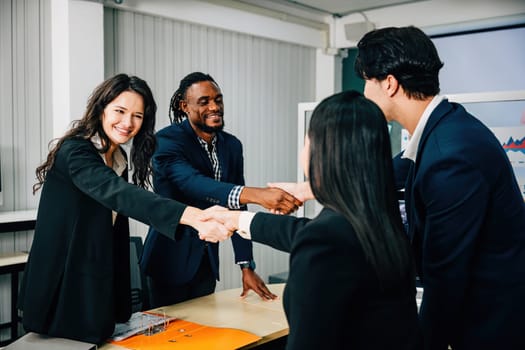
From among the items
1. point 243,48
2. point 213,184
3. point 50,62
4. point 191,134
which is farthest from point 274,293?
point 243,48

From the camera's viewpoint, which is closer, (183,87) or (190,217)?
(190,217)

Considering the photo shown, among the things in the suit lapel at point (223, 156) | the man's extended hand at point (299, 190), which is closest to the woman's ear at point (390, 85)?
the man's extended hand at point (299, 190)

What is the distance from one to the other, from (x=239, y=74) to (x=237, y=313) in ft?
12.6

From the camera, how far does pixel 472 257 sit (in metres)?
1.38

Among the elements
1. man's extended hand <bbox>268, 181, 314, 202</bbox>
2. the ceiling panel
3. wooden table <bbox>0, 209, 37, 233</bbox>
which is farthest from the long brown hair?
the ceiling panel

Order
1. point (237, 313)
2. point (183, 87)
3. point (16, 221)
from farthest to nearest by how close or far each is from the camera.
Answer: point (16, 221)
point (183, 87)
point (237, 313)

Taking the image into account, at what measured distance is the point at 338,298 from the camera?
105 cm

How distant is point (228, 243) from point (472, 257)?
4318 mm

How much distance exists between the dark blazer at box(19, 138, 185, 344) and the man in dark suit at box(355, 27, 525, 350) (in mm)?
808

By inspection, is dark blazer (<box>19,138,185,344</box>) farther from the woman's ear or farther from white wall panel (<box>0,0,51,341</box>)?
white wall panel (<box>0,0,51,341</box>)

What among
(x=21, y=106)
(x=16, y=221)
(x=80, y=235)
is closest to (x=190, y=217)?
(x=80, y=235)

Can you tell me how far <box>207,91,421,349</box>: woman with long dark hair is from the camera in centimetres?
106

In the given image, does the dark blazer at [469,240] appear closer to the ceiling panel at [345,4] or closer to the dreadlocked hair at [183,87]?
the dreadlocked hair at [183,87]

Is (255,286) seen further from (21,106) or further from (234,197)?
(21,106)
